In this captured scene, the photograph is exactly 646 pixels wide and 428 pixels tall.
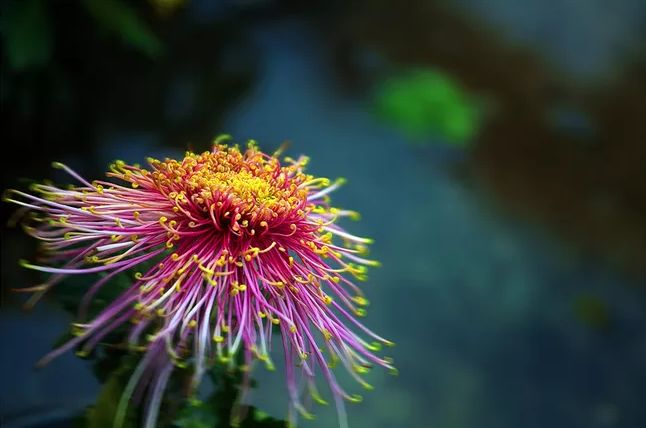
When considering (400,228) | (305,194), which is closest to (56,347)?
(305,194)

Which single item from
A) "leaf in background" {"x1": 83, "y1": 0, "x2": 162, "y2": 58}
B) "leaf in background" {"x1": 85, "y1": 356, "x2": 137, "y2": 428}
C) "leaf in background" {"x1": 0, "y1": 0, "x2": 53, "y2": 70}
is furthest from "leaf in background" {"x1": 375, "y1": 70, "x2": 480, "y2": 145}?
"leaf in background" {"x1": 85, "y1": 356, "x2": 137, "y2": 428}

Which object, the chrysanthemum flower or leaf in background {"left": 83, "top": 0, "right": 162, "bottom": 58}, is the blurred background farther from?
the chrysanthemum flower

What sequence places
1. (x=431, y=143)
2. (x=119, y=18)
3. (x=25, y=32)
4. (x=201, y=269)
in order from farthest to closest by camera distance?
(x=431, y=143) < (x=119, y=18) < (x=25, y=32) < (x=201, y=269)

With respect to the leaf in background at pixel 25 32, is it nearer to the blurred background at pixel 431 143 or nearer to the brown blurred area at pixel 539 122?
the blurred background at pixel 431 143

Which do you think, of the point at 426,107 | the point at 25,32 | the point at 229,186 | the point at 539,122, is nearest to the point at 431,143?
the point at 426,107

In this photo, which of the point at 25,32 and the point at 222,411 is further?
the point at 25,32

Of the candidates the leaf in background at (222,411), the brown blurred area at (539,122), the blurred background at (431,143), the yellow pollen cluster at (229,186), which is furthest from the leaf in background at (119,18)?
the brown blurred area at (539,122)

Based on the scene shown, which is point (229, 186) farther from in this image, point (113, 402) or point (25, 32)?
point (25, 32)
